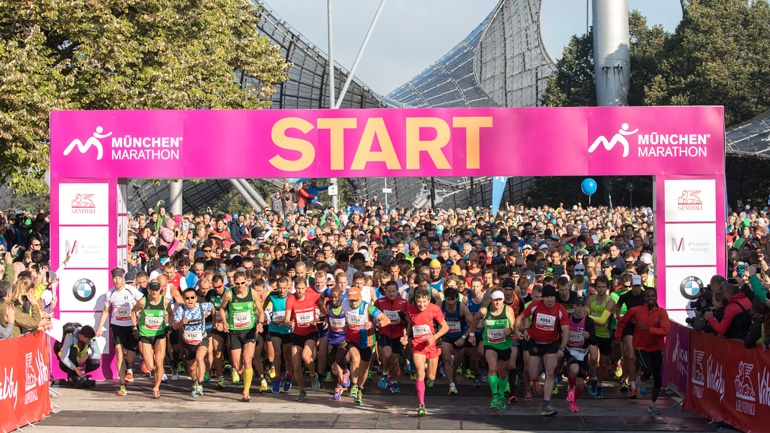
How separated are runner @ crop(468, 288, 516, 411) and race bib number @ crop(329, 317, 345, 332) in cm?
200

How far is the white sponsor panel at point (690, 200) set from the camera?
50.3 ft

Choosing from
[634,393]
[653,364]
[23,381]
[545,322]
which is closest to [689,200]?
[653,364]

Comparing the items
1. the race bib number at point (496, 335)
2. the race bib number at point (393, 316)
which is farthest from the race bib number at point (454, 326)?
the race bib number at point (496, 335)

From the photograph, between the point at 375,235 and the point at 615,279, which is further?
the point at 375,235

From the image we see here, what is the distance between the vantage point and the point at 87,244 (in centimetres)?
1581

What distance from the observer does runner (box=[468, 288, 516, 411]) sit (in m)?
13.9

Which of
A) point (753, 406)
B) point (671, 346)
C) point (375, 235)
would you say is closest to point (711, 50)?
point (375, 235)

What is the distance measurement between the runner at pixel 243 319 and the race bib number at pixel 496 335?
3.30 metres

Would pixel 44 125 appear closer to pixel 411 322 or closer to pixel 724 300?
pixel 411 322

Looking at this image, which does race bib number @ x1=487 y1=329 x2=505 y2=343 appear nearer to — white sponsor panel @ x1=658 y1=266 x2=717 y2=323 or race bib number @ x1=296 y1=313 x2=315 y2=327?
race bib number @ x1=296 y1=313 x2=315 y2=327

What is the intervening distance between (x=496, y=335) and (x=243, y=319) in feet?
11.7

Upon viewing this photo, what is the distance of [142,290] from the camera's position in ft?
53.5

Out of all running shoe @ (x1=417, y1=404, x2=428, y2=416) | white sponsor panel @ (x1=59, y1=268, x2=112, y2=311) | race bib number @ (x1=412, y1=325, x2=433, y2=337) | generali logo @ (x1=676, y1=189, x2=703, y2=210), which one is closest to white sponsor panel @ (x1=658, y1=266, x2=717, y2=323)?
generali logo @ (x1=676, y1=189, x2=703, y2=210)

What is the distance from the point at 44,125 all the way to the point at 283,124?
12.7 m
